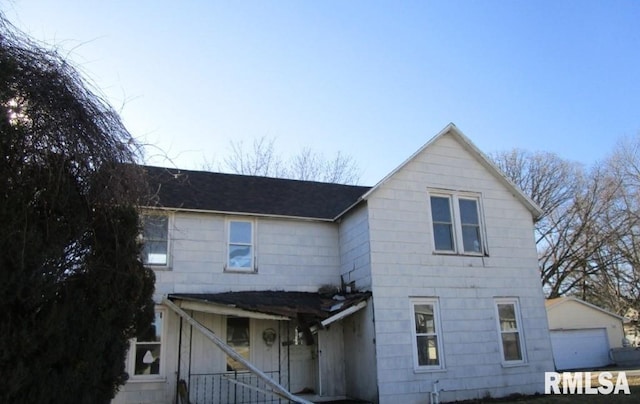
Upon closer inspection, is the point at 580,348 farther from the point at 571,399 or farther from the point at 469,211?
the point at 469,211

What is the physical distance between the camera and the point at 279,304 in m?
11.1

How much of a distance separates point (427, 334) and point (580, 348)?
17.5 m

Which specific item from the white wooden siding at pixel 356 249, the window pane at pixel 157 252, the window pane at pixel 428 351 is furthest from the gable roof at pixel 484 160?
the window pane at pixel 157 252

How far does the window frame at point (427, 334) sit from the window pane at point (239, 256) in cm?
429

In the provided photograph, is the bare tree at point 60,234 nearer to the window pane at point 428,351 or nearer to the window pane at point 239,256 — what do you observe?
the window pane at point 239,256

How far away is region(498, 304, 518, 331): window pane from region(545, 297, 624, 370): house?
43.9 ft

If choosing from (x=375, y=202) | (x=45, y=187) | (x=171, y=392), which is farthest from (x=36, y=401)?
(x=375, y=202)

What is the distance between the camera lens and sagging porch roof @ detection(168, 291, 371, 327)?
10578 millimetres

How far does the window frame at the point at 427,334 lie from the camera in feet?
38.6

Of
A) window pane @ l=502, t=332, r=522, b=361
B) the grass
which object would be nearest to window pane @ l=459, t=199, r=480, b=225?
window pane @ l=502, t=332, r=522, b=361

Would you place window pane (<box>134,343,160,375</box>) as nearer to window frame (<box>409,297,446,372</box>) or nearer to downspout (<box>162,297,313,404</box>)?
downspout (<box>162,297,313,404</box>)

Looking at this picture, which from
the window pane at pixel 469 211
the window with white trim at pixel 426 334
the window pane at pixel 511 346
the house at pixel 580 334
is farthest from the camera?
the house at pixel 580 334

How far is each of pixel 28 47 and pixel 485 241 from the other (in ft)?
38.4

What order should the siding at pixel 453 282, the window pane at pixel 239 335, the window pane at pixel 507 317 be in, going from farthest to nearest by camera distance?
the window pane at pixel 507 317 < the window pane at pixel 239 335 < the siding at pixel 453 282
